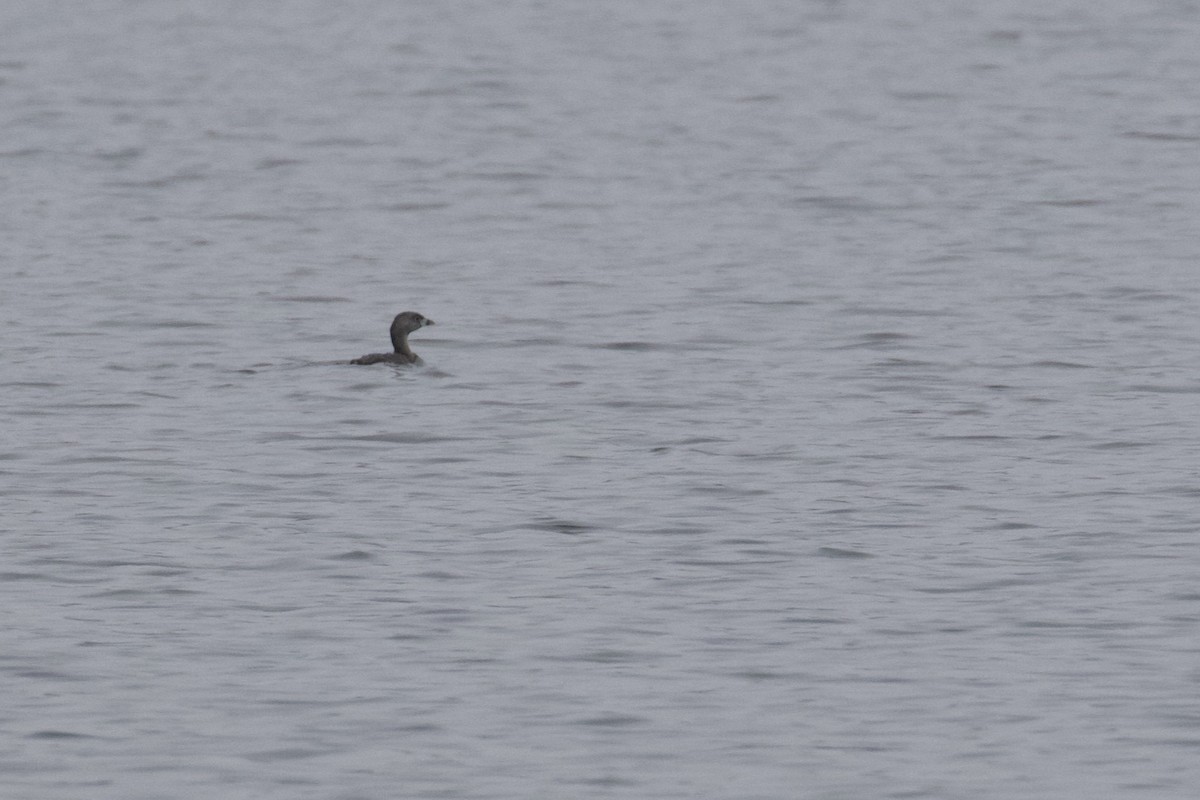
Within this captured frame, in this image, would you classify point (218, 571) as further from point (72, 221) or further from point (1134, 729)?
point (72, 221)

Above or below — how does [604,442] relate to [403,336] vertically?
above

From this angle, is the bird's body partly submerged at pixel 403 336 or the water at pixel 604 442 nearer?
the water at pixel 604 442

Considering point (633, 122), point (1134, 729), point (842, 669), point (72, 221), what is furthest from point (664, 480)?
point (633, 122)

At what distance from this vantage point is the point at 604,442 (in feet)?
63.2

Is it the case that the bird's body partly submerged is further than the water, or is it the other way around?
the bird's body partly submerged

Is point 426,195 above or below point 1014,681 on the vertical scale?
below

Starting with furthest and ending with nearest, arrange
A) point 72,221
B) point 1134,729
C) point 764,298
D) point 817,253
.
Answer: point 72,221, point 817,253, point 764,298, point 1134,729

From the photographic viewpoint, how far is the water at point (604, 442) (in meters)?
12.5

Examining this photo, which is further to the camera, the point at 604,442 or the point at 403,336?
the point at 403,336

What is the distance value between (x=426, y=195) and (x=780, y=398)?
12.5 m

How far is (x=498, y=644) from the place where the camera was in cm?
1375

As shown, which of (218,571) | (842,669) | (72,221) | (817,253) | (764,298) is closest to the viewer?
(842,669)

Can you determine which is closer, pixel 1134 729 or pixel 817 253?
pixel 1134 729

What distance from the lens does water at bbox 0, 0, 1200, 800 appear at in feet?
40.9
